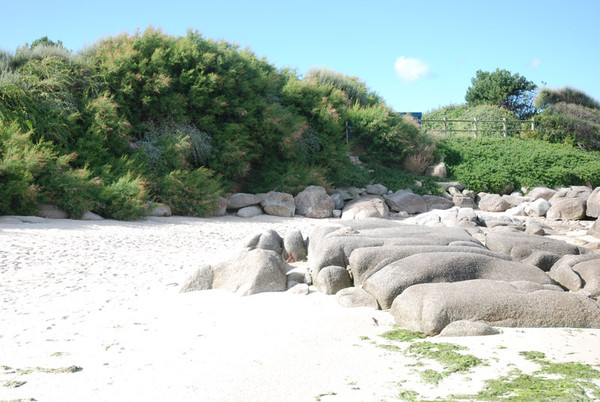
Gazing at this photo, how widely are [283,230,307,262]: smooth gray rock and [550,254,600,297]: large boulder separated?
3.58m

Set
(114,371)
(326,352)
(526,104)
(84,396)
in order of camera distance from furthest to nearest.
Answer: (526,104) < (326,352) < (114,371) < (84,396)

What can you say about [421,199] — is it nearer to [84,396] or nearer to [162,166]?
[162,166]

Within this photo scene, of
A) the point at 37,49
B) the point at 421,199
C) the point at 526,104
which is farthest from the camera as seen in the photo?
the point at 526,104

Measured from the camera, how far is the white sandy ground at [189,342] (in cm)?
385

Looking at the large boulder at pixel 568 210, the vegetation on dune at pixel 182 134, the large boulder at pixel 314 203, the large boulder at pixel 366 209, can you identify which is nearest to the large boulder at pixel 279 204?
the large boulder at pixel 314 203

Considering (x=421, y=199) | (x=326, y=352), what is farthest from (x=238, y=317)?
(x=421, y=199)

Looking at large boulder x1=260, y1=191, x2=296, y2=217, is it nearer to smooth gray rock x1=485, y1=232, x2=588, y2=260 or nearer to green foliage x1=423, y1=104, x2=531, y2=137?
smooth gray rock x1=485, y1=232, x2=588, y2=260

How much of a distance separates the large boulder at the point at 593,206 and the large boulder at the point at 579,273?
906 centimetres

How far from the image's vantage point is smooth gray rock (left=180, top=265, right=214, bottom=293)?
6.80 m

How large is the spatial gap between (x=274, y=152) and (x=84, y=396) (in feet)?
42.8

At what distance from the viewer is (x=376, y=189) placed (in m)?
17.5

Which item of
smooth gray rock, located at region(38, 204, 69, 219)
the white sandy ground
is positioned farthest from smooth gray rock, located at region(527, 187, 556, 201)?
smooth gray rock, located at region(38, 204, 69, 219)

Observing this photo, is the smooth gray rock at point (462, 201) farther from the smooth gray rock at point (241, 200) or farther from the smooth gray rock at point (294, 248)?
the smooth gray rock at point (294, 248)

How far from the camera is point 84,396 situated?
12.4ft
